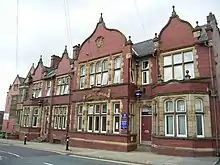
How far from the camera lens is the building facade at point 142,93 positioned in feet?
50.3

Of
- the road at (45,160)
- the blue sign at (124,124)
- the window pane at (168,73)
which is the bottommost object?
the road at (45,160)

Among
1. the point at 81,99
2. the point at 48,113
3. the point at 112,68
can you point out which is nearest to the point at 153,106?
the point at 112,68

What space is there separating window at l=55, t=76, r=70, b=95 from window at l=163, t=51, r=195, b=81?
11791 millimetres

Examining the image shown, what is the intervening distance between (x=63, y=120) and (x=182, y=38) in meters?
14.6

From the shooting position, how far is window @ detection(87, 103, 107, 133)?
20.1 metres

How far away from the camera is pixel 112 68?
20.5m

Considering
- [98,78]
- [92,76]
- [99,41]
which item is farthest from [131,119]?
[99,41]

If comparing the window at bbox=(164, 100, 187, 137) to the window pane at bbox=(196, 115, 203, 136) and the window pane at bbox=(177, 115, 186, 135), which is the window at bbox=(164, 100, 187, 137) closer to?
the window pane at bbox=(177, 115, 186, 135)

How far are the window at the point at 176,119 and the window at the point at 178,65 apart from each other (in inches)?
88.6

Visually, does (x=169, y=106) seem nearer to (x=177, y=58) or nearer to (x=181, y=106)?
(x=181, y=106)

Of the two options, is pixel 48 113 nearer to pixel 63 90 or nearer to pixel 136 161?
pixel 63 90

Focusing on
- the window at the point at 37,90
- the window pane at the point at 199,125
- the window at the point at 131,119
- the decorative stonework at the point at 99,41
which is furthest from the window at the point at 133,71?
the window at the point at 37,90

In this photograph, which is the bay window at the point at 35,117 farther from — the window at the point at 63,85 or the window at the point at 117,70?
the window at the point at 117,70

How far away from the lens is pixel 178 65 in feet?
57.3
